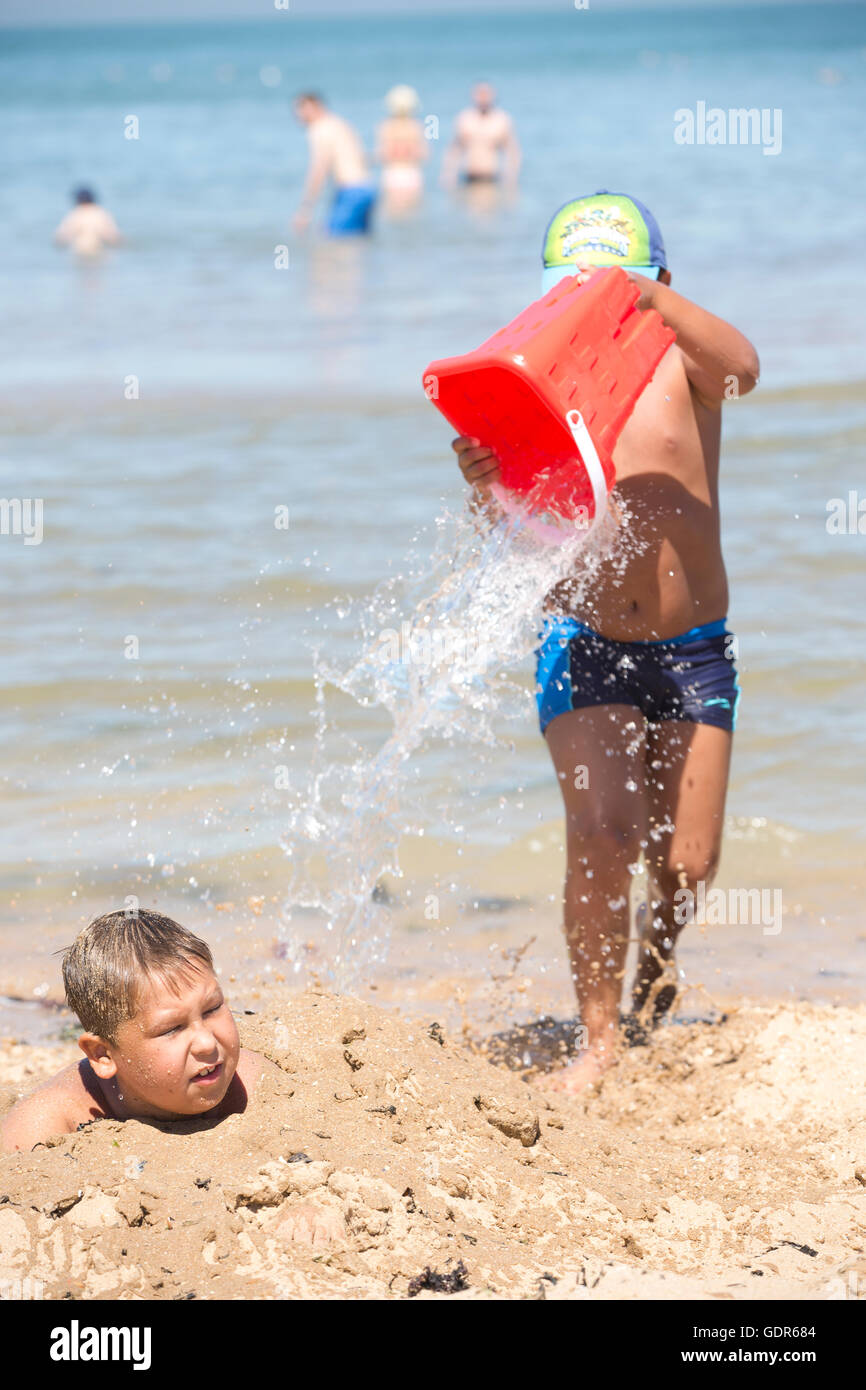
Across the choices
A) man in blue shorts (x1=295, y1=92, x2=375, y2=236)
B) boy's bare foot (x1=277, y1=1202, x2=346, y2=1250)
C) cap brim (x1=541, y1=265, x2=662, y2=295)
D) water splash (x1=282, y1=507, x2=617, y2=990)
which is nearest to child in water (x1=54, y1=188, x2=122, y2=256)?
man in blue shorts (x1=295, y1=92, x2=375, y2=236)

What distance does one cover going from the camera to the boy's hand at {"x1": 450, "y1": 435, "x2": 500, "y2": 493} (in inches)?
133

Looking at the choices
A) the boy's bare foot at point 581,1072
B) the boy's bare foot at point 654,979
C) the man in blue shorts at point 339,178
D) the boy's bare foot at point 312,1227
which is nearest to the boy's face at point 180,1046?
the boy's bare foot at point 312,1227

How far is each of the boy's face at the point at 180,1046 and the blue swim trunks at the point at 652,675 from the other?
1.30 m

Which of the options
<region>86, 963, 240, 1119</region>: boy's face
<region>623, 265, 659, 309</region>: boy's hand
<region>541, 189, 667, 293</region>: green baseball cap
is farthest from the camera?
<region>541, 189, 667, 293</region>: green baseball cap

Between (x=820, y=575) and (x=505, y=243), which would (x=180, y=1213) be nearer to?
(x=820, y=575)

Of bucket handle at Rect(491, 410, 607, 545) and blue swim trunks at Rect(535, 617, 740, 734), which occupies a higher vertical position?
bucket handle at Rect(491, 410, 607, 545)

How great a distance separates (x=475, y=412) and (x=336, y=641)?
2.46 metres

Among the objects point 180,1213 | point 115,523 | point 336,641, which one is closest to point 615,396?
point 180,1213

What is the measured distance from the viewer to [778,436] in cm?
801

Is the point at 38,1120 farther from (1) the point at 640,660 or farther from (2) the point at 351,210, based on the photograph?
(2) the point at 351,210

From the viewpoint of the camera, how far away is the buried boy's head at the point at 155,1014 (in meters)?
2.58

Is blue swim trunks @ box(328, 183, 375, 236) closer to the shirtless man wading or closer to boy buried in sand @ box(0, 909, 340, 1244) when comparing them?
the shirtless man wading

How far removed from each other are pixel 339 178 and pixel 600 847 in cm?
1457

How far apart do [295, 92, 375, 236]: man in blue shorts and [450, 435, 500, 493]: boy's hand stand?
13.9m
